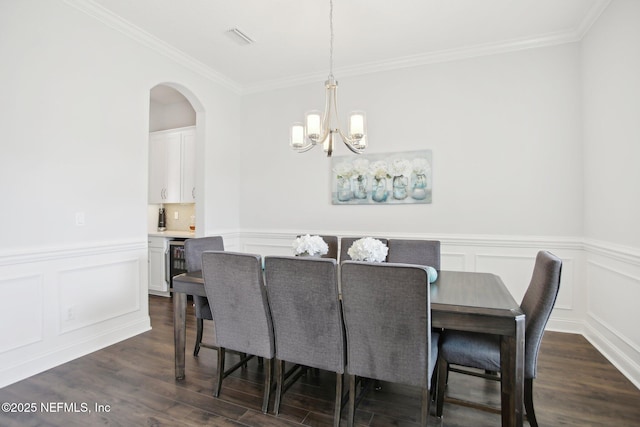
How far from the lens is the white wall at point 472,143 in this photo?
3334mm

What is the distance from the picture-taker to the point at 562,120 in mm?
3324

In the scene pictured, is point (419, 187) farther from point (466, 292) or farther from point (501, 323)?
point (501, 323)

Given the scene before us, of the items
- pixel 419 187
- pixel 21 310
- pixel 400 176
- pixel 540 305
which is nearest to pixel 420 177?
pixel 419 187

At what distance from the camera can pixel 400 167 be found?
3887 millimetres

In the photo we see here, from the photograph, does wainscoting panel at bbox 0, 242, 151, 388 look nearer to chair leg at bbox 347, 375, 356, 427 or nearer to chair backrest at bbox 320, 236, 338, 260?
chair backrest at bbox 320, 236, 338, 260

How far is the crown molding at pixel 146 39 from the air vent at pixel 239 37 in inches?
28.9

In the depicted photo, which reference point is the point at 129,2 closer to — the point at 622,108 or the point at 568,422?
the point at 622,108

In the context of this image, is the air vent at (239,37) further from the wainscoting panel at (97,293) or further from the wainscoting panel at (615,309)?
the wainscoting panel at (615,309)

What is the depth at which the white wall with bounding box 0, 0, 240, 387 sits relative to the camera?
2.35 m

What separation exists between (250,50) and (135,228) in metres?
2.26

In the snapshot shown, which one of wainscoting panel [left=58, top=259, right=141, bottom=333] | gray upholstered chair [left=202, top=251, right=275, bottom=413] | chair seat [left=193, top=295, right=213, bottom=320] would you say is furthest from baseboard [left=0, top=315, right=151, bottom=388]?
gray upholstered chair [left=202, top=251, right=275, bottom=413]

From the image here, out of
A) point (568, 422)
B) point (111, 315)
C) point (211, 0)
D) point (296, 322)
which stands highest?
point (211, 0)

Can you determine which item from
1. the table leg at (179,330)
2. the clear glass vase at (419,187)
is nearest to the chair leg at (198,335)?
the table leg at (179,330)

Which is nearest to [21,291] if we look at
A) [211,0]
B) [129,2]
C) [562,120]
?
[129,2]
